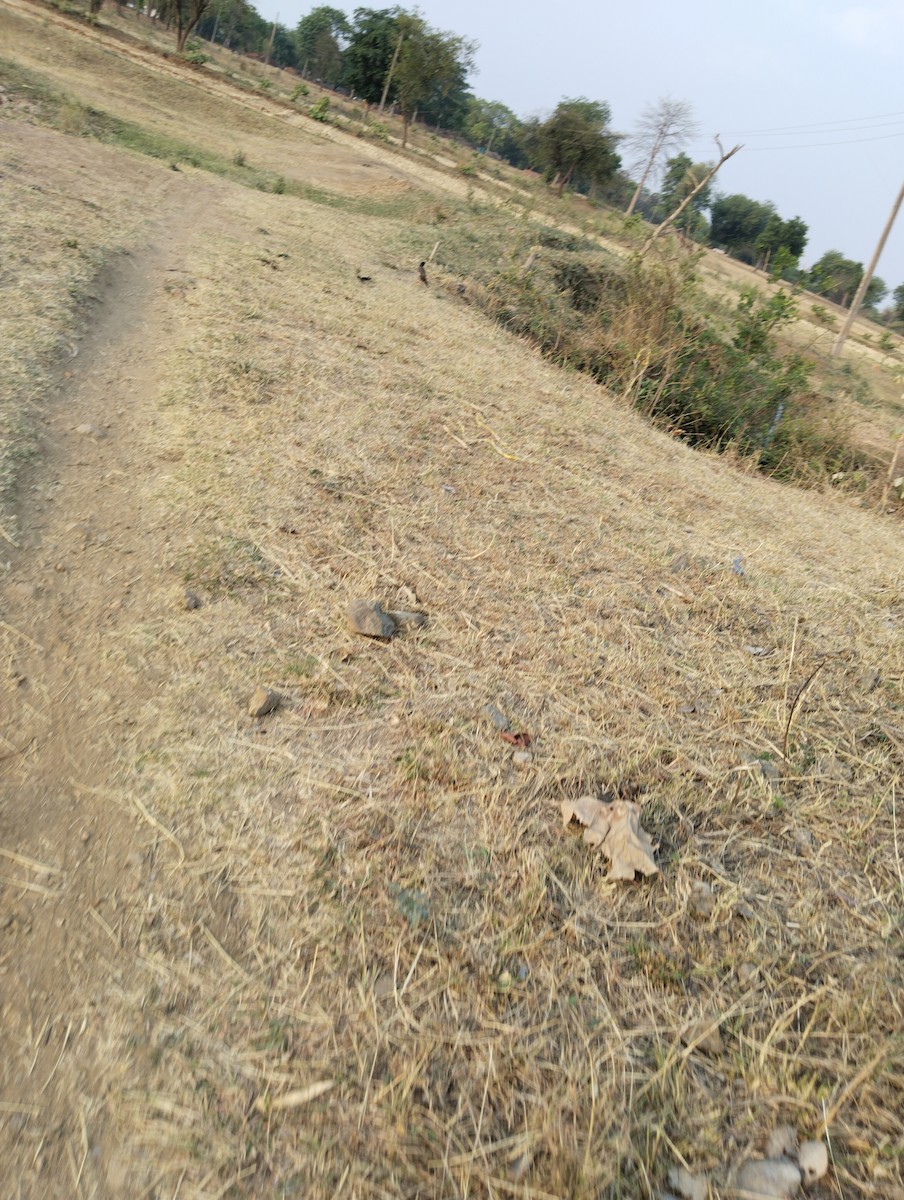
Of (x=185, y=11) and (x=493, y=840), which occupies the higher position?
(x=185, y=11)

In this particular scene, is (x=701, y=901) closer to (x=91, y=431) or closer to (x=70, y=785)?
(x=70, y=785)

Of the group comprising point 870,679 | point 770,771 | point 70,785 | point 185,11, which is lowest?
point 70,785

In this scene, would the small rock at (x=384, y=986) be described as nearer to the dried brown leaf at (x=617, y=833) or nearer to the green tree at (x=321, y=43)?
the dried brown leaf at (x=617, y=833)

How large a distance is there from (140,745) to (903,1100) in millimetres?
2201

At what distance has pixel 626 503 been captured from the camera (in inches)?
196

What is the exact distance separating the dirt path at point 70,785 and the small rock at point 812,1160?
4.51 feet

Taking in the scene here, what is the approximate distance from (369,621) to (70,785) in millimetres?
1205

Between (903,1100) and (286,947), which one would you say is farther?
(286,947)

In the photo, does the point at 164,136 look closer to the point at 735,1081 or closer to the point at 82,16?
the point at 82,16

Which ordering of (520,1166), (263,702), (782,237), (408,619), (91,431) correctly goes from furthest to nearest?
(782,237) < (91,431) < (408,619) < (263,702) < (520,1166)

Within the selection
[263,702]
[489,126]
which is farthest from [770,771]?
[489,126]

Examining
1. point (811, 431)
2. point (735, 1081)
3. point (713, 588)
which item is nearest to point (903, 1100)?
point (735, 1081)

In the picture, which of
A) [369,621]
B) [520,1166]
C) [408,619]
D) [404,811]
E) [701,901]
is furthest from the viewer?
[408,619]

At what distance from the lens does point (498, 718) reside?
2.72 m
